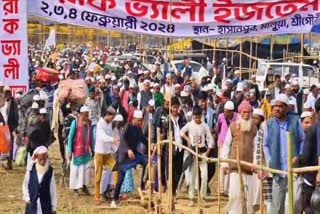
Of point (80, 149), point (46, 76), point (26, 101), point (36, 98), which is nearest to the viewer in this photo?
point (80, 149)

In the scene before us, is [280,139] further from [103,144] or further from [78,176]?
[78,176]

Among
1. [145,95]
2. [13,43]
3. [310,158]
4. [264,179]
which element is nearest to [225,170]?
[264,179]

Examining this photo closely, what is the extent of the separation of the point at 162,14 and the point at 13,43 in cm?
213

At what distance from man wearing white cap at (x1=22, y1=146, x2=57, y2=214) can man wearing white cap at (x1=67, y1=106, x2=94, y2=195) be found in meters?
3.34

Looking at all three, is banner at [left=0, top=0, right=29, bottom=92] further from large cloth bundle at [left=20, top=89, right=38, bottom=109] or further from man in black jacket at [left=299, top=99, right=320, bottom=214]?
large cloth bundle at [left=20, top=89, right=38, bottom=109]

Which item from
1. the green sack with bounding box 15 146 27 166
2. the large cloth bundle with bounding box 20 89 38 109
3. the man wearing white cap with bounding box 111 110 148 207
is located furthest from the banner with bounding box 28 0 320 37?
the green sack with bounding box 15 146 27 166

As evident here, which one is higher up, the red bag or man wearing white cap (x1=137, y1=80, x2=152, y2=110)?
man wearing white cap (x1=137, y1=80, x2=152, y2=110)

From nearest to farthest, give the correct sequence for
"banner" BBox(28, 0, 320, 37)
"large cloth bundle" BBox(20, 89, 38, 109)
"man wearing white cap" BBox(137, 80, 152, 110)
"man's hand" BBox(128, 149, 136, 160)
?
"banner" BBox(28, 0, 320, 37) < "man's hand" BBox(128, 149, 136, 160) < "large cloth bundle" BBox(20, 89, 38, 109) < "man wearing white cap" BBox(137, 80, 152, 110)

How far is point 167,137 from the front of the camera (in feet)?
40.4

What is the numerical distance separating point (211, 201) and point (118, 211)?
1.53 m

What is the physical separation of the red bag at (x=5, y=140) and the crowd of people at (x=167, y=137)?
169 millimetres

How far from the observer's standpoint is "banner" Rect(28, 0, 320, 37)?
31.0ft

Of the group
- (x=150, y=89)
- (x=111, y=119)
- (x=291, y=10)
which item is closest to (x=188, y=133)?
(x=111, y=119)

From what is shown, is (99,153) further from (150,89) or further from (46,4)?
(150,89)
